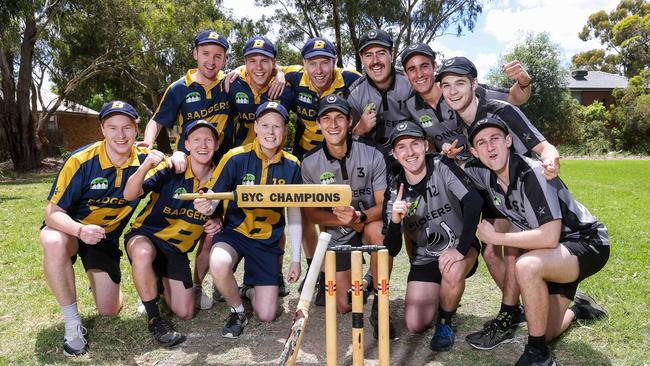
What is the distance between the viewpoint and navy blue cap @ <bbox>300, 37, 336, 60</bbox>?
5.48m

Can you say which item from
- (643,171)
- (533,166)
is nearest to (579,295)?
(533,166)

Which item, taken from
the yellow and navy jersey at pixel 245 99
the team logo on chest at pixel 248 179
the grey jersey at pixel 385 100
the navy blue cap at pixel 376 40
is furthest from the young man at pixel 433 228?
the yellow and navy jersey at pixel 245 99

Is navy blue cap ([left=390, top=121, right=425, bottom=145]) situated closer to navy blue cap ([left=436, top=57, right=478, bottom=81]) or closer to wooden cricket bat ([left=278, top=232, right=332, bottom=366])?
navy blue cap ([left=436, top=57, right=478, bottom=81])

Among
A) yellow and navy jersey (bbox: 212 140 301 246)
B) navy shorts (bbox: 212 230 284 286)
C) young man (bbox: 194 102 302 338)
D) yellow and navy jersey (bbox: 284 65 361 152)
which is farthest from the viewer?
yellow and navy jersey (bbox: 284 65 361 152)

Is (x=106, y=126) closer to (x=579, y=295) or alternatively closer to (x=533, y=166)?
(x=533, y=166)

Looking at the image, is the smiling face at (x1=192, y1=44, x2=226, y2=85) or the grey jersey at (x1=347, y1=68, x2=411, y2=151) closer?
the grey jersey at (x1=347, y1=68, x2=411, y2=151)

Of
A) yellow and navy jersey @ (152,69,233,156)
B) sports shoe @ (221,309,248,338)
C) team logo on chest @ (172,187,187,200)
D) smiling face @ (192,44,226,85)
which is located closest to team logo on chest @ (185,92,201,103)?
yellow and navy jersey @ (152,69,233,156)

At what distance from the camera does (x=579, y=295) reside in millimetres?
4879

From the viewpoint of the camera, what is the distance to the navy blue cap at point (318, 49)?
5484mm

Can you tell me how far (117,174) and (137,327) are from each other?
140 centimetres

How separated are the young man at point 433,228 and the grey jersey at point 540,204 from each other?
0.31 metres

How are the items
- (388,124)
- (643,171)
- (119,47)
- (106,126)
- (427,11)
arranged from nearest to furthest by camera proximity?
1. (106,126)
2. (388,124)
3. (643,171)
4. (119,47)
5. (427,11)

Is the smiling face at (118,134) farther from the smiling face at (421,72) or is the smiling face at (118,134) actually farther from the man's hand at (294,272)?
the smiling face at (421,72)

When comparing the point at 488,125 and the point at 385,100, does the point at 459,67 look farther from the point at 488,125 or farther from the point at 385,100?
the point at 385,100
